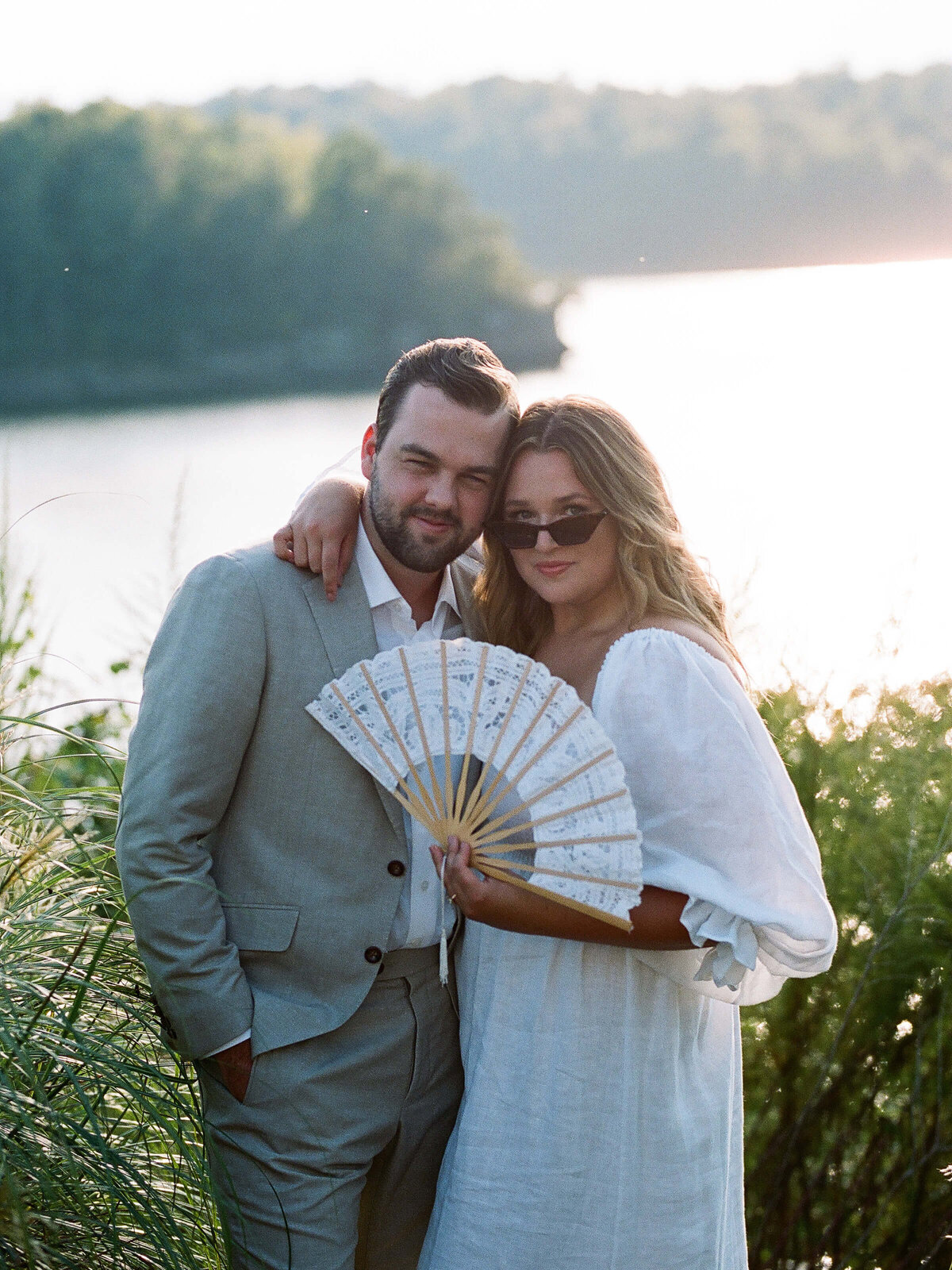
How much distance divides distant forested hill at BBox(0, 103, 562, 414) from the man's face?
24.1 metres

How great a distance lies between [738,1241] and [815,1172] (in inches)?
40.0

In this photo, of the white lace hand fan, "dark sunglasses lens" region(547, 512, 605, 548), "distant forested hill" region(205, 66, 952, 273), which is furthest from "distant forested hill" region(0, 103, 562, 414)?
the white lace hand fan

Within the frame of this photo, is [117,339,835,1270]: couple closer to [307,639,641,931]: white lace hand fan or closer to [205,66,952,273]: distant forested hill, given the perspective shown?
[307,639,641,931]: white lace hand fan

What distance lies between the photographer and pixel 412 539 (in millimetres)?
2637

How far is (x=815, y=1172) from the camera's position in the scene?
3680 millimetres

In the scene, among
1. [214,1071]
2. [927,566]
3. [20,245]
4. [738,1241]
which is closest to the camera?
[214,1071]

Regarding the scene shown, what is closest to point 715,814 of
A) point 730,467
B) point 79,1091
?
point 79,1091

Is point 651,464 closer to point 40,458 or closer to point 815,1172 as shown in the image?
point 815,1172

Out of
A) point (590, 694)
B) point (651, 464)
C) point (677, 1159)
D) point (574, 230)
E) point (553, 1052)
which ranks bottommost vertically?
point (677, 1159)

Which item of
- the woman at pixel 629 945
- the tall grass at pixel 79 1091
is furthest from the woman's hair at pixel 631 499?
the tall grass at pixel 79 1091

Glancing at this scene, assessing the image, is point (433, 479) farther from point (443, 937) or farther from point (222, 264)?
point (222, 264)

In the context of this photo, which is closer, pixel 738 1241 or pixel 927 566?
pixel 738 1241

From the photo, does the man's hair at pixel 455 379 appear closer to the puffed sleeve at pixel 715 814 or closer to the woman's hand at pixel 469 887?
the puffed sleeve at pixel 715 814

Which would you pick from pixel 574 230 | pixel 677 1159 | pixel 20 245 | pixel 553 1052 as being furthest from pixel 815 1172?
pixel 20 245
